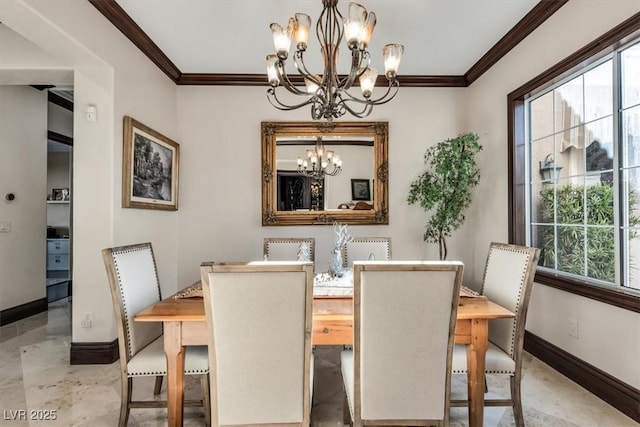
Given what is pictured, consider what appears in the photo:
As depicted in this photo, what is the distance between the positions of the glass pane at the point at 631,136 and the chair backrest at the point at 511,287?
3.19 ft

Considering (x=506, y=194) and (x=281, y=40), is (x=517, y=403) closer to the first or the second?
(x=506, y=194)

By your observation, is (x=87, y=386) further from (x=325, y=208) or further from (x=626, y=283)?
(x=626, y=283)

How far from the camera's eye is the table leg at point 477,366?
1612mm

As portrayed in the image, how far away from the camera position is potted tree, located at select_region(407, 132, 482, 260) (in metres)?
3.32

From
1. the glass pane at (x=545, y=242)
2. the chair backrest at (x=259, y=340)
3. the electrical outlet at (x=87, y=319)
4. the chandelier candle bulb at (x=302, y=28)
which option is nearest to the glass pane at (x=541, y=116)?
the glass pane at (x=545, y=242)

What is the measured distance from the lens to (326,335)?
1.61m

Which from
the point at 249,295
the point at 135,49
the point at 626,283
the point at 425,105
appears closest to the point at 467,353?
the point at 249,295

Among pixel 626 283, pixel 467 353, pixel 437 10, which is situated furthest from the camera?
pixel 437 10

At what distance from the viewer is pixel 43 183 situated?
4.18 m

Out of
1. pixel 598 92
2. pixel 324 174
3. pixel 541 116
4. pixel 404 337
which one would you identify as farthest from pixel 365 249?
pixel 598 92

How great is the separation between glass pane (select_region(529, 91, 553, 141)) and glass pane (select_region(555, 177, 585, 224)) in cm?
49

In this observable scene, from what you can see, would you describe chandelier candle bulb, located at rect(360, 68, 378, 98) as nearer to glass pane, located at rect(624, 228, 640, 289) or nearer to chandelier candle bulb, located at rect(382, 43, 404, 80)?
chandelier candle bulb, located at rect(382, 43, 404, 80)

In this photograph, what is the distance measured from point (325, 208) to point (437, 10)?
85.4 inches

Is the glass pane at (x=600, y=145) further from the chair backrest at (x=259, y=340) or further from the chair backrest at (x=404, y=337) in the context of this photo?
the chair backrest at (x=259, y=340)
